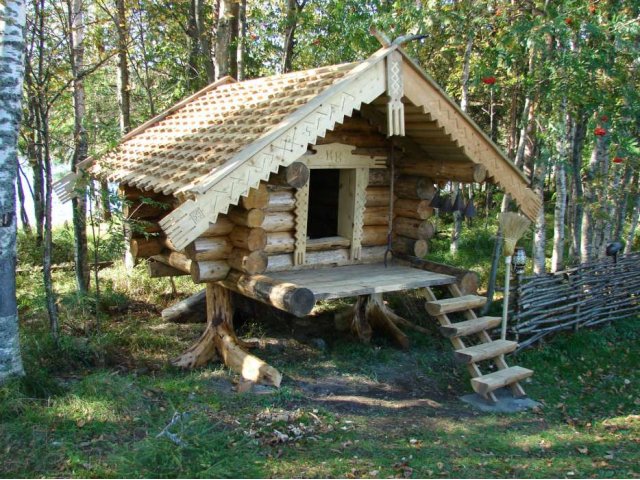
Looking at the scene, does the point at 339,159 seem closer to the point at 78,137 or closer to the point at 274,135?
the point at 274,135

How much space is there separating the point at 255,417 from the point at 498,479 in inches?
91.1

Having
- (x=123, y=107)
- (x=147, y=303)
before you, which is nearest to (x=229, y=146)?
(x=147, y=303)

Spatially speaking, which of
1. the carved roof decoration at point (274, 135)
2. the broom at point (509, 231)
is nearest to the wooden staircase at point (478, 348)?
the broom at point (509, 231)

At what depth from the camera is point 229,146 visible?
20.4 ft

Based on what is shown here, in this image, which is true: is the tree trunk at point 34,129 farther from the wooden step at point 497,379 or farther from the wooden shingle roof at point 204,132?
the wooden step at point 497,379

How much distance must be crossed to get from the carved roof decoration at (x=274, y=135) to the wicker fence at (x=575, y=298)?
1421 millimetres

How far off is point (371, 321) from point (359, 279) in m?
2.31

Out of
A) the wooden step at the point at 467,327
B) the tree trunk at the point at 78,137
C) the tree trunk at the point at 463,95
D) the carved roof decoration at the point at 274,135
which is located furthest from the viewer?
the tree trunk at the point at 463,95

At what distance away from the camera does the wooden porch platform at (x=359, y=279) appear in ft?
21.4

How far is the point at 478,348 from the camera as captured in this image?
278 inches

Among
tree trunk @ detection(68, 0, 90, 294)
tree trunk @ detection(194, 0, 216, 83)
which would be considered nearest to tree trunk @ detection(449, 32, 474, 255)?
tree trunk @ detection(194, 0, 216, 83)

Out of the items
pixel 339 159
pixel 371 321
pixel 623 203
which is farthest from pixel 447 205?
pixel 623 203

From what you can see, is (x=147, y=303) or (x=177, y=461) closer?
(x=177, y=461)

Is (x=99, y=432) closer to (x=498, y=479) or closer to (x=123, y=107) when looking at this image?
(x=498, y=479)
